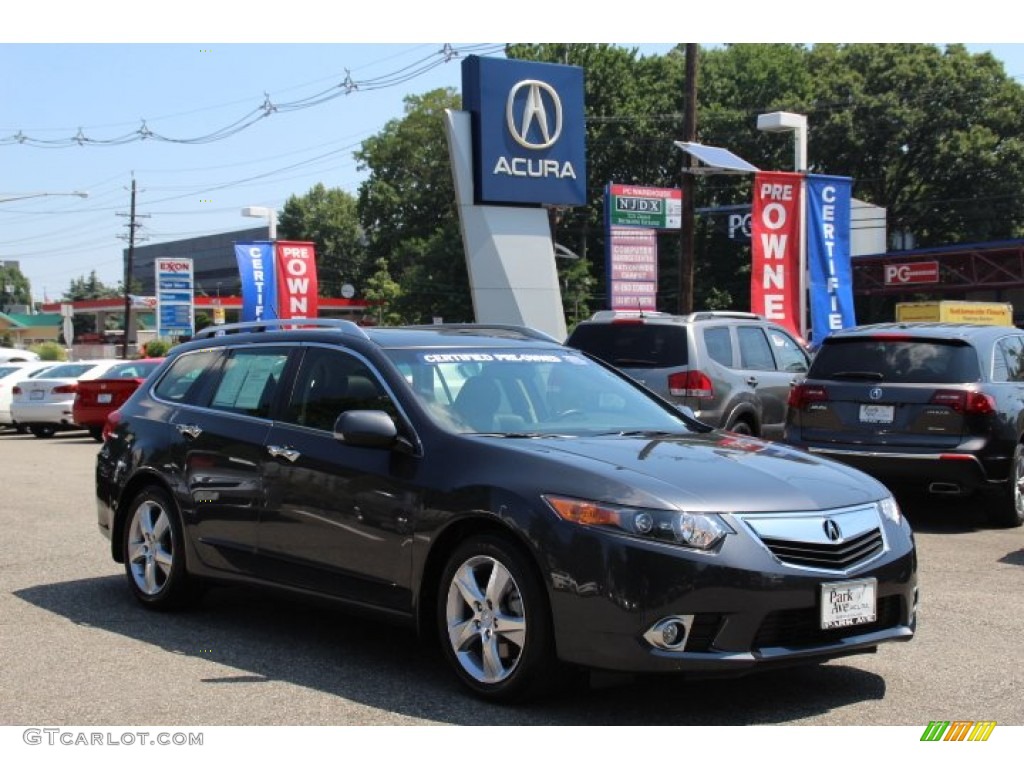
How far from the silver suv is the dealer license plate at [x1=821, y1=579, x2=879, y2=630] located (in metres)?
7.36

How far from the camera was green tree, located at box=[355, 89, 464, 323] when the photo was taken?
72812 millimetres

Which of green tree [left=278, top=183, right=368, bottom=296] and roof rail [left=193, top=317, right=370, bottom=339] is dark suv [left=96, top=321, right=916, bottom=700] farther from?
green tree [left=278, top=183, right=368, bottom=296]

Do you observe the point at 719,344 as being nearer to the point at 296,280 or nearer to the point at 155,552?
the point at 155,552

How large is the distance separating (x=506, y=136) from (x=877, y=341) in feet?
43.0

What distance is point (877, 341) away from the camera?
11.5m

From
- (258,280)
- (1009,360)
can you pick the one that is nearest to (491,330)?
(1009,360)

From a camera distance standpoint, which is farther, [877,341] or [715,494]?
[877,341]

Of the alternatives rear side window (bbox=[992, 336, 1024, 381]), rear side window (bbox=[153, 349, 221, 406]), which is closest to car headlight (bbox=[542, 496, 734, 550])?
rear side window (bbox=[153, 349, 221, 406])

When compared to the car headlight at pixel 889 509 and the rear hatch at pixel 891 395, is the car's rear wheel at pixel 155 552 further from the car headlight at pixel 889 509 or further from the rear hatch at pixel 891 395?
the rear hatch at pixel 891 395

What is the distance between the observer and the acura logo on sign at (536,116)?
23.4 metres

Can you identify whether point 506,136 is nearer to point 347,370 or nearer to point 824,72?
point 347,370

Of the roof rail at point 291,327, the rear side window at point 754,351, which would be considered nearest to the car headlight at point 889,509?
the roof rail at point 291,327

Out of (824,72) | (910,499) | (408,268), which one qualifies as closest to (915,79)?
(824,72)

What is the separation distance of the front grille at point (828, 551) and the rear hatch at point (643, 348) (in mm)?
7368
